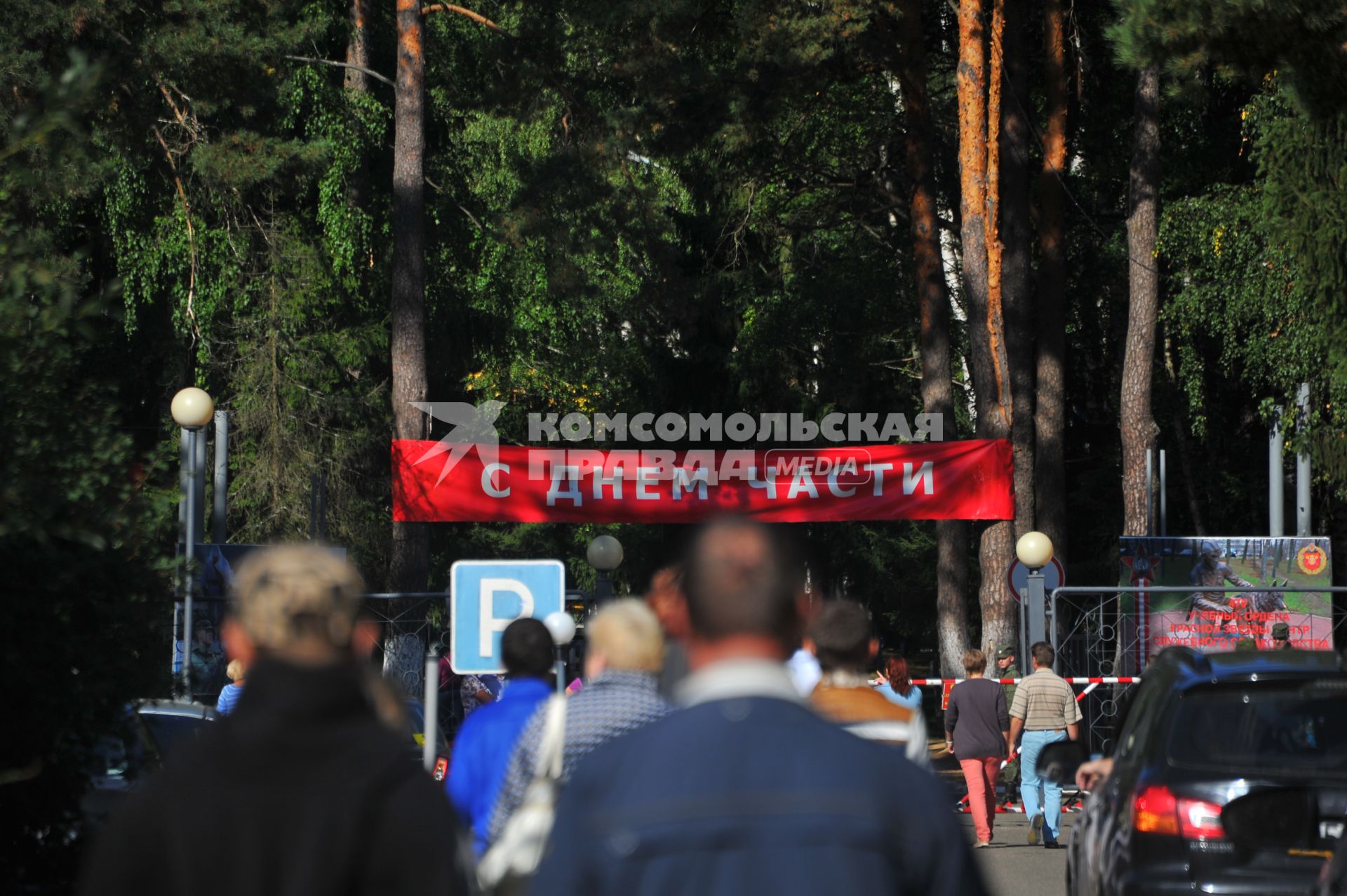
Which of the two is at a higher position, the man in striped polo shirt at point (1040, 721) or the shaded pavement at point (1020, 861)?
the man in striped polo shirt at point (1040, 721)

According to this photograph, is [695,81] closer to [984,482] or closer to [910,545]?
[984,482]

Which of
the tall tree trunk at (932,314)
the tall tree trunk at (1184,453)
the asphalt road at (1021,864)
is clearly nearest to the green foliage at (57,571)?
the asphalt road at (1021,864)

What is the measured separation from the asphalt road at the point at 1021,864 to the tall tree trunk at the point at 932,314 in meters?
9.13

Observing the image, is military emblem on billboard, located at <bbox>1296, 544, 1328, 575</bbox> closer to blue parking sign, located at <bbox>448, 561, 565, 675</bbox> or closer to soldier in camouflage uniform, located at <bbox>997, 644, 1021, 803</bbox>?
soldier in camouflage uniform, located at <bbox>997, 644, 1021, 803</bbox>

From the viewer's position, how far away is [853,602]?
595 centimetres

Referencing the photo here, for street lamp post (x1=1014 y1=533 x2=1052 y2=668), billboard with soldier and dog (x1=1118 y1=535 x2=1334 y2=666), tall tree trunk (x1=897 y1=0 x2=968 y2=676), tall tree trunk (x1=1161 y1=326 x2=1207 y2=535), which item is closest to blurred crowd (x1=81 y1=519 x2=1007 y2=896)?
street lamp post (x1=1014 y1=533 x2=1052 y2=668)

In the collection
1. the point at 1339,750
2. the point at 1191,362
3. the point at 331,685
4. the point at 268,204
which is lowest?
the point at 1339,750

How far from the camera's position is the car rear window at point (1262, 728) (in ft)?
21.6

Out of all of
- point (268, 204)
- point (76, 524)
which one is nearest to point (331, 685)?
point (76, 524)

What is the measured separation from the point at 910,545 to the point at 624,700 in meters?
29.6

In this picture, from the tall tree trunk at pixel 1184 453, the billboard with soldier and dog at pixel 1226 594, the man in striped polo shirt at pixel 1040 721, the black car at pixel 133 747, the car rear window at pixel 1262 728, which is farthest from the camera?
the tall tree trunk at pixel 1184 453

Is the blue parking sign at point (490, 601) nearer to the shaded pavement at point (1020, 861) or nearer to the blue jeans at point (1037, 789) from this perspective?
the shaded pavement at point (1020, 861)

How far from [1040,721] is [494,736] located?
9459mm

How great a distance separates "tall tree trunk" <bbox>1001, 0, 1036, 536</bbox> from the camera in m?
26.6
